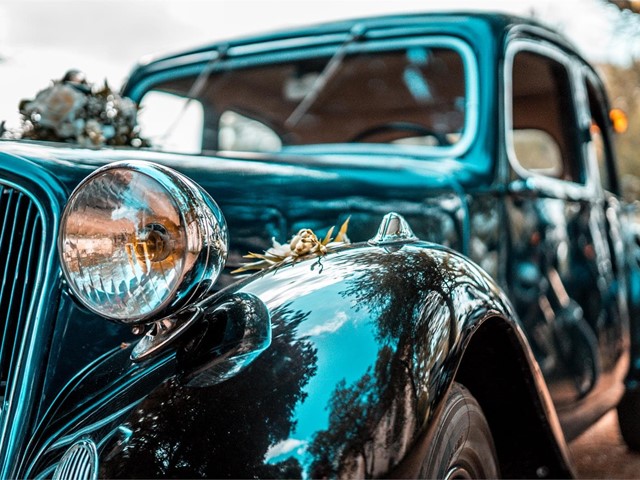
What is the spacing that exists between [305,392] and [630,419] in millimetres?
2895

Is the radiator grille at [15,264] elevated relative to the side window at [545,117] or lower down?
lower down

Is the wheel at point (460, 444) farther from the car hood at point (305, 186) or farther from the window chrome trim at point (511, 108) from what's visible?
the window chrome trim at point (511, 108)

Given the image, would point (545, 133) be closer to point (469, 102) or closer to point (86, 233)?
point (469, 102)

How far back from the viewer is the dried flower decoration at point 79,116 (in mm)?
2266

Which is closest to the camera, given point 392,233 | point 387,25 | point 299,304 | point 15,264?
point 299,304

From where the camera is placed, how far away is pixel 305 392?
1.20 metres

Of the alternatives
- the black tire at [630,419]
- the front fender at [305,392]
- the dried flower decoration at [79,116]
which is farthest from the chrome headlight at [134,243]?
the black tire at [630,419]

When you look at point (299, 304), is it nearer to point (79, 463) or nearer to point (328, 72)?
point (79, 463)

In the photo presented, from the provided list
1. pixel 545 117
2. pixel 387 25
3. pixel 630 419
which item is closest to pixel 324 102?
pixel 387 25

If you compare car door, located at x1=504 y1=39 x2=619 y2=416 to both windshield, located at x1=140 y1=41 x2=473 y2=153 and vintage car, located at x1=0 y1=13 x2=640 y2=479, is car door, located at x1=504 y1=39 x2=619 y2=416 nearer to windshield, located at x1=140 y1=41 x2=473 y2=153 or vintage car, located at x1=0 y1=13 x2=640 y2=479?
vintage car, located at x1=0 y1=13 x2=640 y2=479

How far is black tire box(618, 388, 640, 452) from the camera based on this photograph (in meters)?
3.57

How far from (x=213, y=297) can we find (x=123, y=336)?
22 cm

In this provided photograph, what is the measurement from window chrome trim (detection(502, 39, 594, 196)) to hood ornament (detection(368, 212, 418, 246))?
3.37 ft

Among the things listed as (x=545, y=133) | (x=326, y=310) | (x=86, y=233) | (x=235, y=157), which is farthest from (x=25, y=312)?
(x=545, y=133)
